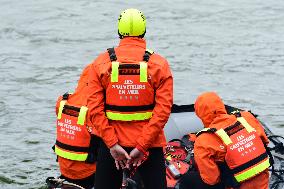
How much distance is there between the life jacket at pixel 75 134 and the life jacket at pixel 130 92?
3.04 ft

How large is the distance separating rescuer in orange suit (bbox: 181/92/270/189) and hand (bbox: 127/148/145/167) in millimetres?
617

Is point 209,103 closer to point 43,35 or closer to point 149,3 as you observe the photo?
point 43,35

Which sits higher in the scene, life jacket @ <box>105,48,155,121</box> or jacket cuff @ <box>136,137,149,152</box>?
life jacket @ <box>105,48,155,121</box>

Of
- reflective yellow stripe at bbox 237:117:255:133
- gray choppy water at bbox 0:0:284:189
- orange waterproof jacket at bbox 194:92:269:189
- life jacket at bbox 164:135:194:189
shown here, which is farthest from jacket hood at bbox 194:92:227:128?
gray choppy water at bbox 0:0:284:189

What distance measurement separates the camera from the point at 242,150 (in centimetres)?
514

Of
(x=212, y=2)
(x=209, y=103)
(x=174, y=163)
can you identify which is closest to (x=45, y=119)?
(x=174, y=163)

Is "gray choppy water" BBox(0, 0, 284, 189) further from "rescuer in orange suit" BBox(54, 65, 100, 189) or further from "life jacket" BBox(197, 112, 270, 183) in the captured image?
"life jacket" BBox(197, 112, 270, 183)

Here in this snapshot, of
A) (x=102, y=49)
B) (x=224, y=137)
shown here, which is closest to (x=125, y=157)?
(x=224, y=137)

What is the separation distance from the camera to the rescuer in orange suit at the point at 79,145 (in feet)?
18.4

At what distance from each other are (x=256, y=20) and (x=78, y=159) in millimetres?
12827

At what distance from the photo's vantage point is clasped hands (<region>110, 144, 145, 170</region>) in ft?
15.1

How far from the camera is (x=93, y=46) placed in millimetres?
15828

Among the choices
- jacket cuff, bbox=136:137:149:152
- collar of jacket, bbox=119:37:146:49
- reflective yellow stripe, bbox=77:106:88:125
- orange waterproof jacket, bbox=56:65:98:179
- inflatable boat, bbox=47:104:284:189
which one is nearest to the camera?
jacket cuff, bbox=136:137:149:152

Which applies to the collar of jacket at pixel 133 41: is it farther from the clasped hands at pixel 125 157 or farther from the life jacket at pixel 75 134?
the life jacket at pixel 75 134
